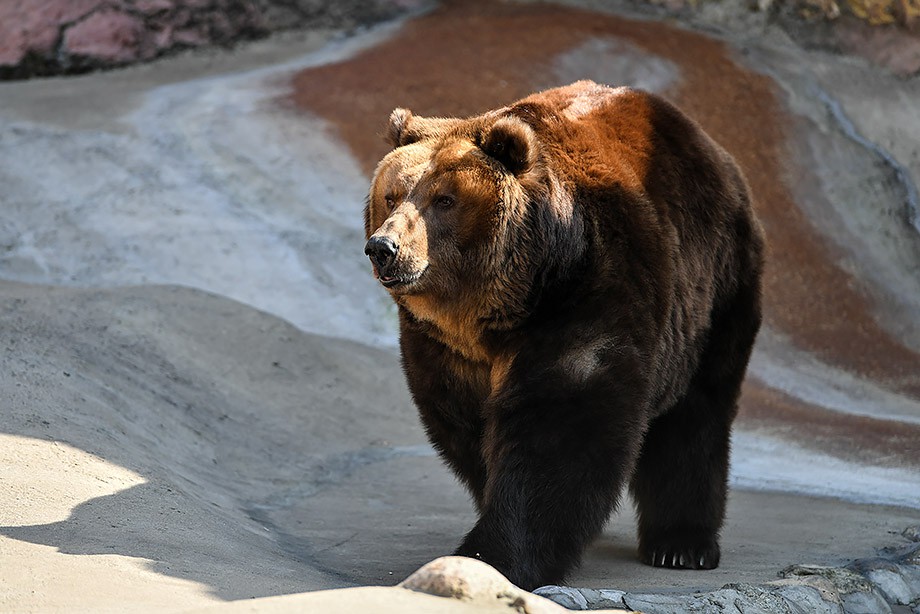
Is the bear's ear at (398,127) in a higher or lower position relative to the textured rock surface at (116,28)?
higher

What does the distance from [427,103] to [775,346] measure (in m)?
4.50

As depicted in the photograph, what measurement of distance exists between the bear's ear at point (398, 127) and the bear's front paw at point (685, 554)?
2.21 metres

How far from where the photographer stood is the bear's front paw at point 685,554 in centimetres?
571

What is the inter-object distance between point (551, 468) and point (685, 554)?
140 centimetres

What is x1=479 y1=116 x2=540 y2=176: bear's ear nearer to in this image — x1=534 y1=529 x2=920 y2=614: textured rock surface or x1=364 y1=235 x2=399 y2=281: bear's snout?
x1=364 y1=235 x2=399 y2=281: bear's snout

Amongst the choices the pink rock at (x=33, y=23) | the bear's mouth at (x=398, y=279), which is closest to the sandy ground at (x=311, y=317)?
the pink rock at (x=33, y=23)

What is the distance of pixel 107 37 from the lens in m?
14.0

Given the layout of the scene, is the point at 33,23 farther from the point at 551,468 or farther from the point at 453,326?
the point at 551,468

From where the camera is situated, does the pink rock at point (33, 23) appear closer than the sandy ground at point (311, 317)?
No

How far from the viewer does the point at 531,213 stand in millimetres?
4828

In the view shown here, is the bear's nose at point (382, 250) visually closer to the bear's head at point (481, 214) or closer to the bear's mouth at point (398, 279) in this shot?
the bear's mouth at point (398, 279)

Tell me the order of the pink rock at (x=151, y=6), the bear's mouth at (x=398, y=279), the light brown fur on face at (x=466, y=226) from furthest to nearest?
the pink rock at (x=151, y=6) < the light brown fur on face at (x=466, y=226) < the bear's mouth at (x=398, y=279)

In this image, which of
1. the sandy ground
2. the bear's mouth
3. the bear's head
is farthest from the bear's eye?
the sandy ground

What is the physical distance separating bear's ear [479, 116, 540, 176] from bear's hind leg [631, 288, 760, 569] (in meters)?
1.58
